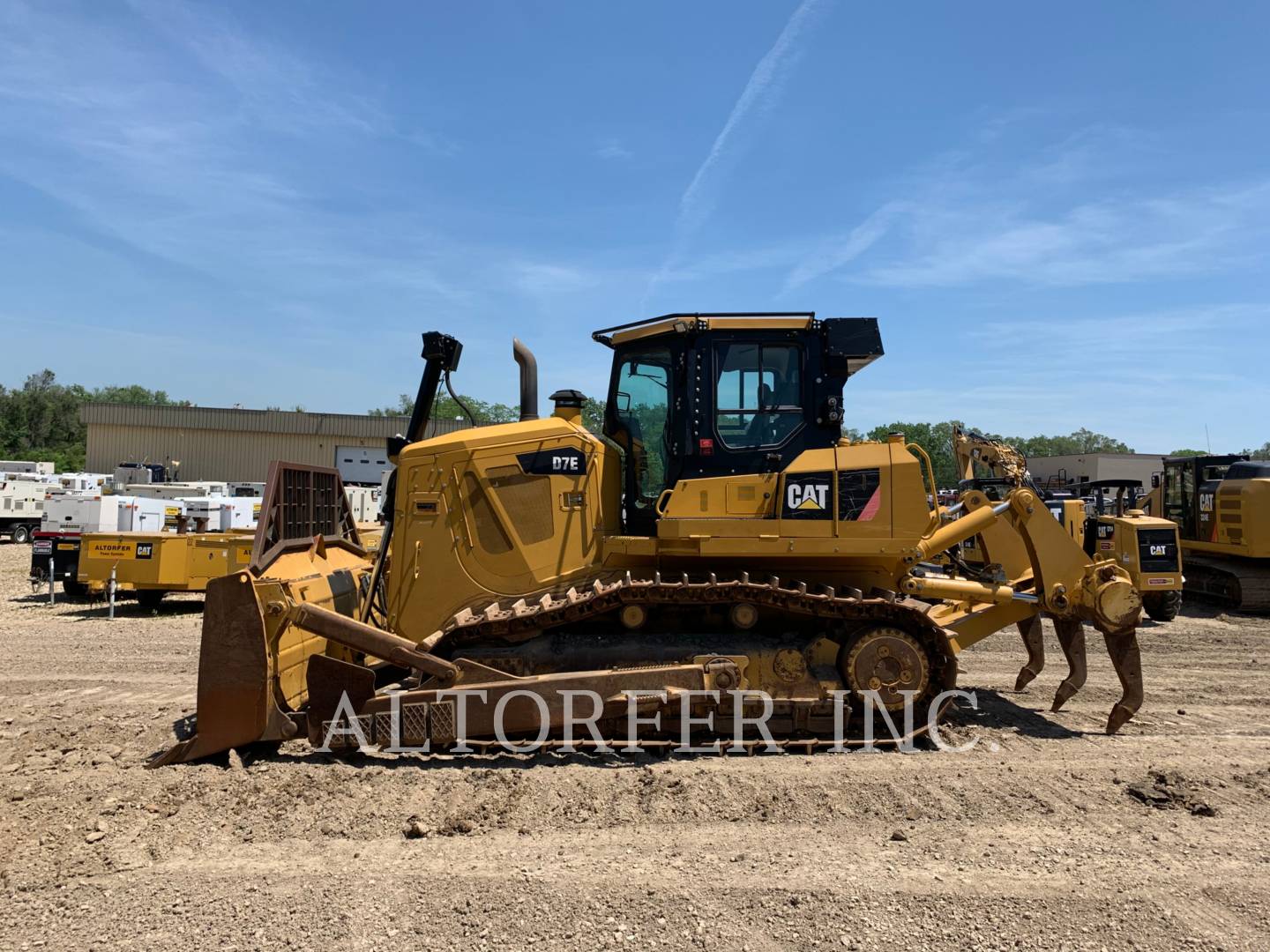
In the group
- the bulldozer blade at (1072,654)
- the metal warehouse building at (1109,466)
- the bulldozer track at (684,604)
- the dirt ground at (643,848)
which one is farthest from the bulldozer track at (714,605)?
the metal warehouse building at (1109,466)

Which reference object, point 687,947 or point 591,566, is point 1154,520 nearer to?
point 591,566

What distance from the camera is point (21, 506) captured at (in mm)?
28938

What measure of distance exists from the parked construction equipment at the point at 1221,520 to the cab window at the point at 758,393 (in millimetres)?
12843

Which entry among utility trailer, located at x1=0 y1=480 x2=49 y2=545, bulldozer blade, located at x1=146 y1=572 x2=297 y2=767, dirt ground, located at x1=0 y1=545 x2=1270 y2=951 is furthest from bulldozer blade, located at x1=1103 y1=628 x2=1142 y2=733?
utility trailer, located at x1=0 y1=480 x2=49 y2=545

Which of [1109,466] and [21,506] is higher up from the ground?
[1109,466]

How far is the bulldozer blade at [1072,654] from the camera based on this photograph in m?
6.80

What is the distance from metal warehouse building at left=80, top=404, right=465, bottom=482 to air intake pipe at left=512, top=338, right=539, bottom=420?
39.4m

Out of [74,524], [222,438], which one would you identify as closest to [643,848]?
[74,524]

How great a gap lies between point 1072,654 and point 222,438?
4636 centimetres

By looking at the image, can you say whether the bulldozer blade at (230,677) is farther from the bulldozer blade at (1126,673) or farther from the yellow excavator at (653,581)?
the bulldozer blade at (1126,673)

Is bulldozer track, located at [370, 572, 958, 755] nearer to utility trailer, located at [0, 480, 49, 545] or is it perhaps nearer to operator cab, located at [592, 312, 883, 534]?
operator cab, located at [592, 312, 883, 534]

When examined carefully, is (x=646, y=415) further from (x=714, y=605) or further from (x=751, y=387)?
(x=714, y=605)

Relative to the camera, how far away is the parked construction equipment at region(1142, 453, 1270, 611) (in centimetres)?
1465

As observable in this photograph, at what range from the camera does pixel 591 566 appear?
20.7ft
